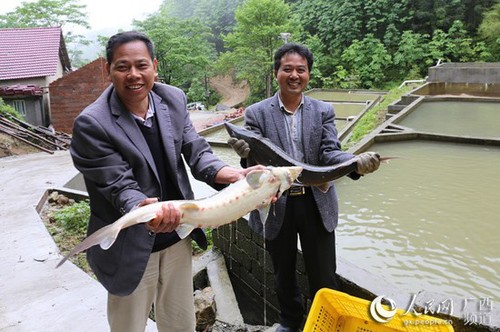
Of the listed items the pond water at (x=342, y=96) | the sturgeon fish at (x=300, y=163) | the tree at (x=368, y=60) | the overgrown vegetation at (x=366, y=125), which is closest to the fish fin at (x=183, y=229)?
the sturgeon fish at (x=300, y=163)

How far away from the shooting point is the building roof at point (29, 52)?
63.1 feet

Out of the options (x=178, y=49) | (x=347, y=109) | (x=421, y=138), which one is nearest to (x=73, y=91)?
(x=178, y=49)

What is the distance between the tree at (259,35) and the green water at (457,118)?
13582 millimetres

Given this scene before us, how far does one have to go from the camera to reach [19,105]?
18188 millimetres

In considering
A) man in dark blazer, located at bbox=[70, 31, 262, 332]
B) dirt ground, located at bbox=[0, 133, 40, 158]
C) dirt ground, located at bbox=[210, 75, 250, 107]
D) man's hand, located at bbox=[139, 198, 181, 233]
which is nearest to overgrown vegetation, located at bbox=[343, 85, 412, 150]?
man in dark blazer, located at bbox=[70, 31, 262, 332]

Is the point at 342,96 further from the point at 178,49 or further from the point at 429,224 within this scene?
the point at 429,224

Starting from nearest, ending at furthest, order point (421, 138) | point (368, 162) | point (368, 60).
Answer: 1. point (368, 162)
2. point (421, 138)
3. point (368, 60)

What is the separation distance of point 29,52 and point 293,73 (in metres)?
21.6

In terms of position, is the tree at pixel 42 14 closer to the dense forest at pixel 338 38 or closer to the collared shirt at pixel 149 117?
the dense forest at pixel 338 38

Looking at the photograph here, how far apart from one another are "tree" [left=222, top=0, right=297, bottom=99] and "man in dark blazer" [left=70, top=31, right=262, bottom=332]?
993 inches

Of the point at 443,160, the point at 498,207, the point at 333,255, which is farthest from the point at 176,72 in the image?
the point at 333,255

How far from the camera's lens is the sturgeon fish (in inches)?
102

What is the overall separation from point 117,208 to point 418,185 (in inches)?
246

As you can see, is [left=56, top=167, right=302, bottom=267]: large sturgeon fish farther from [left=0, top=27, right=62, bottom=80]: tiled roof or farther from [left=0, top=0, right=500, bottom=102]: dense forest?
[left=0, top=0, right=500, bottom=102]: dense forest
